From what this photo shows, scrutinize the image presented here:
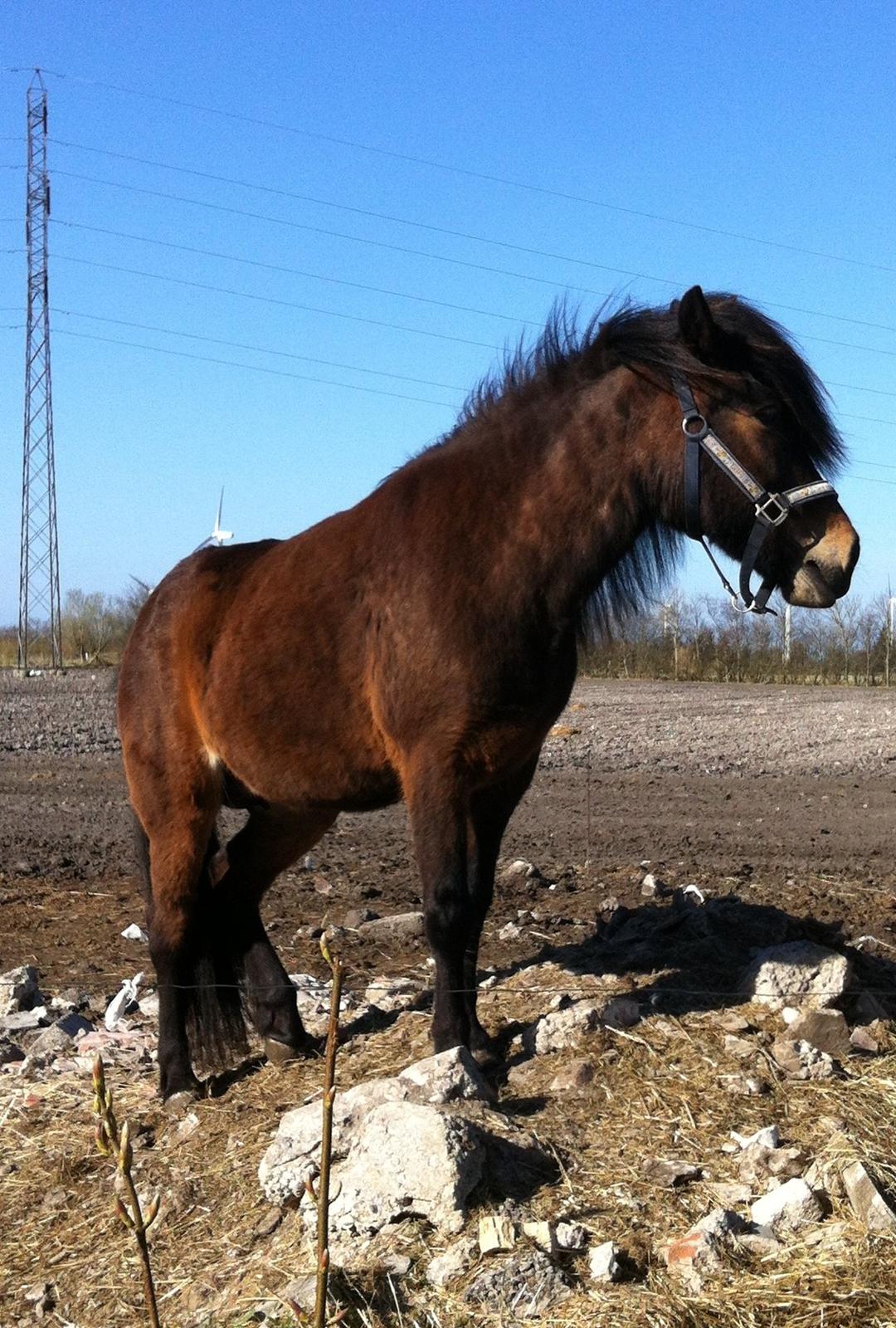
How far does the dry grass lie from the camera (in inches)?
134

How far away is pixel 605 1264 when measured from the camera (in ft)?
11.4

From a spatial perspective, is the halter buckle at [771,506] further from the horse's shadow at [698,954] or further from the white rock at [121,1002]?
the white rock at [121,1002]

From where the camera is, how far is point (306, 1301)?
3400mm

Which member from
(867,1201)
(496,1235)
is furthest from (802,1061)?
(496,1235)

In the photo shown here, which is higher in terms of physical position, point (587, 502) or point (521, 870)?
point (587, 502)

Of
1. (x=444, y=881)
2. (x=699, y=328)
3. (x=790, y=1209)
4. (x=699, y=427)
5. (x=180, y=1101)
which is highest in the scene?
(x=699, y=328)

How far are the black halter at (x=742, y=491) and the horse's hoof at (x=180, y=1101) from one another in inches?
115

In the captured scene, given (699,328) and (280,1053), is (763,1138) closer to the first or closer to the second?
(280,1053)

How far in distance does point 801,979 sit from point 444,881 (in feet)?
5.40

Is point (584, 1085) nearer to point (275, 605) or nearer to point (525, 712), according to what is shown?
point (525, 712)

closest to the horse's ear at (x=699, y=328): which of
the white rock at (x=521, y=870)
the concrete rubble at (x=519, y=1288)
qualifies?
the concrete rubble at (x=519, y=1288)

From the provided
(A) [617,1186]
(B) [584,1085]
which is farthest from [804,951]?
(A) [617,1186]

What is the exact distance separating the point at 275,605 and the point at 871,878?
193 inches

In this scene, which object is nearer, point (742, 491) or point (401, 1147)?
point (401, 1147)
